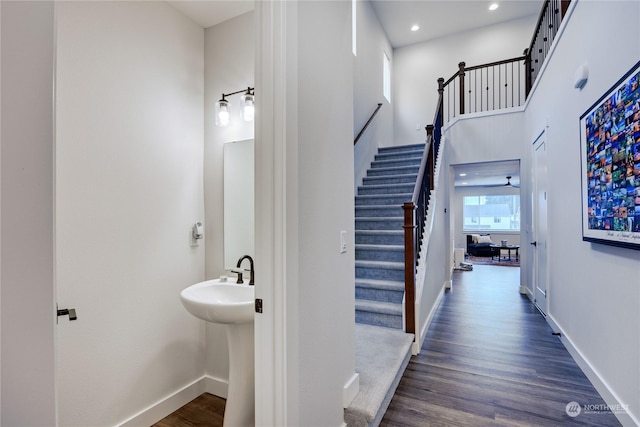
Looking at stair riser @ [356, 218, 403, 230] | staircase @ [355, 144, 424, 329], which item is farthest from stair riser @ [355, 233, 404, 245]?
stair riser @ [356, 218, 403, 230]

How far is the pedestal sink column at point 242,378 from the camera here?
1780 mm

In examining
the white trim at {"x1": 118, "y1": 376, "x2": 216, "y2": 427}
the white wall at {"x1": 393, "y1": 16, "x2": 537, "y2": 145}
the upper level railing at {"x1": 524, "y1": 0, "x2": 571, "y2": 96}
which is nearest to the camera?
the white trim at {"x1": 118, "y1": 376, "x2": 216, "y2": 427}

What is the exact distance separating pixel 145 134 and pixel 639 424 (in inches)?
132

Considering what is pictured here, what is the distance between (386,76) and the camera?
22.8 feet

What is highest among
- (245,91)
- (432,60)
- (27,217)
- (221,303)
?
(432,60)

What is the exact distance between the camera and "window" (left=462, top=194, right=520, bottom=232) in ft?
37.7

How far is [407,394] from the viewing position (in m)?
2.27

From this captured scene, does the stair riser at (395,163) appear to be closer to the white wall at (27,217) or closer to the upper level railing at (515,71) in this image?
the upper level railing at (515,71)

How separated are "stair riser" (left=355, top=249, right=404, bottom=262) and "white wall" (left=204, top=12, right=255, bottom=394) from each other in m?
1.95

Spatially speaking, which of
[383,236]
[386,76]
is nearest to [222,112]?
[383,236]

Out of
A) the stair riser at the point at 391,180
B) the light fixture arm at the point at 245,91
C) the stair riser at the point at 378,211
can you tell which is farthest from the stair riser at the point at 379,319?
the stair riser at the point at 391,180

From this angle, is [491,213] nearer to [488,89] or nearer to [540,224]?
[488,89]

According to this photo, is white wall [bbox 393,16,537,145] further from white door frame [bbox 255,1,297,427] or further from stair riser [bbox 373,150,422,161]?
white door frame [bbox 255,1,297,427]

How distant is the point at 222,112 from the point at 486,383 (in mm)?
2850
